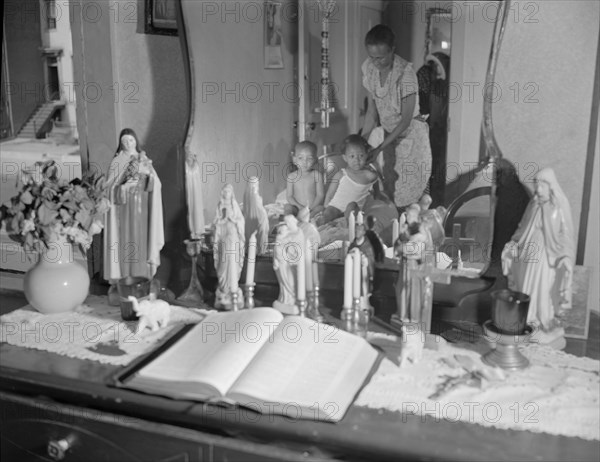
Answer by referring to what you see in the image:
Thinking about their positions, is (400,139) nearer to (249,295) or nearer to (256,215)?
(256,215)

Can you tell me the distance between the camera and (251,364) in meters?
1.45

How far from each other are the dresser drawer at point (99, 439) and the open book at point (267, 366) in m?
0.08

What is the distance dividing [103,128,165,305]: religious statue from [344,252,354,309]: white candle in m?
0.58

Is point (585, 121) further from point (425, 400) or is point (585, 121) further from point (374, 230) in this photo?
point (425, 400)

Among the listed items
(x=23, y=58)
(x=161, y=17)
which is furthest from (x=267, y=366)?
(x=23, y=58)

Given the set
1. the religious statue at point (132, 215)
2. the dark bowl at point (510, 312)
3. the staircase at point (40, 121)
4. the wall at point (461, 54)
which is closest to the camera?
the dark bowl at point (510, 312)

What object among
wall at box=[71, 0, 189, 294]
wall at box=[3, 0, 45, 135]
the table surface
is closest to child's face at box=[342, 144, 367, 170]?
wall at box=[71, 0, 189, 294]

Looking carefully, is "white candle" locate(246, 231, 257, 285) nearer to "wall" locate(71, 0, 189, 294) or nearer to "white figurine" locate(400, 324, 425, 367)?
"wall" locate(71, 0, 189, 294)

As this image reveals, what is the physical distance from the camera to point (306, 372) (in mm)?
1425

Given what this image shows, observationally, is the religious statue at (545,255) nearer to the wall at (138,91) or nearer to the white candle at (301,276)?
the white candle at (301,276)

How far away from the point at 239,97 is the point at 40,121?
2.41 feet

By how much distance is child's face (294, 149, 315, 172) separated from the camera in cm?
175

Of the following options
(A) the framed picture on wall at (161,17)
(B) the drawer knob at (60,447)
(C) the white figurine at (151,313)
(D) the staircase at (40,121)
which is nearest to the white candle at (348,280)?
(C) the white figurine at (151,313)

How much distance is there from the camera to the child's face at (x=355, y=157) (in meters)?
1.70
